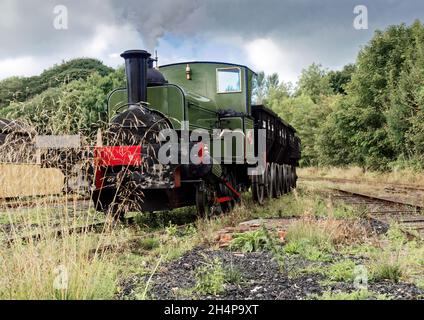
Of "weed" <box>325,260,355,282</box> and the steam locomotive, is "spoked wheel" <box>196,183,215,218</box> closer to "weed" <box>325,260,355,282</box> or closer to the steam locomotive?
the steam locomotive

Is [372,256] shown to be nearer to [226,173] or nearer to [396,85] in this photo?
[226,173]

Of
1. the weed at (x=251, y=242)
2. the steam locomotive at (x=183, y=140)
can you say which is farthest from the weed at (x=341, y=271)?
the steam locomotive at (x=183, y=140)

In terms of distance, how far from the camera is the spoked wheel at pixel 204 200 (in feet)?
27.8

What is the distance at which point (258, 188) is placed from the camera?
11578 millimetres

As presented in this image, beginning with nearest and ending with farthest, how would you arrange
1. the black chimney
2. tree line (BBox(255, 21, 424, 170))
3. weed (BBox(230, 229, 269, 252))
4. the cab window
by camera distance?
weed (BBox(230, 229, 269, 252))
the black chimney
the cab window
tree line (BBox(255, 21, 424, 170))

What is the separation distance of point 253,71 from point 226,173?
2.80 m

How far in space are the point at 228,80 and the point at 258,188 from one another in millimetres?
2626

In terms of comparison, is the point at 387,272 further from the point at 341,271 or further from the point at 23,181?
the point at 23,181

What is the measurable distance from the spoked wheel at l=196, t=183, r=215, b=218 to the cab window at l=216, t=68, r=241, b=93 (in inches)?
104

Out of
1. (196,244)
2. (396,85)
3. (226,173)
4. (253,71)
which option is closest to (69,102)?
(196,244)

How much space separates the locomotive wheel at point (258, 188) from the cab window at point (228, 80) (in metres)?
2.00

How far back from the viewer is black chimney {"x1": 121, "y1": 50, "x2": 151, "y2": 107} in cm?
805

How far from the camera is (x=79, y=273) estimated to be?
3.40 metres

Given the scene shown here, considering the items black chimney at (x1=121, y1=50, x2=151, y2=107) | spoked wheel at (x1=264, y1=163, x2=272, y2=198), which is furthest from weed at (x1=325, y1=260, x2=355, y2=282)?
spoked wheel at (x1=264, y1=163, x2=272, y2=198)
